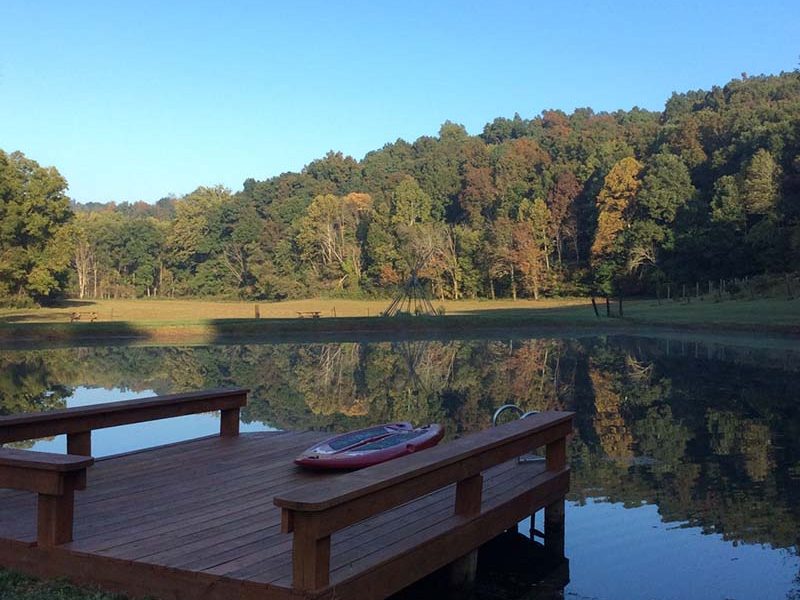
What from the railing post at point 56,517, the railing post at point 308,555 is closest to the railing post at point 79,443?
the railing post at point 56,517

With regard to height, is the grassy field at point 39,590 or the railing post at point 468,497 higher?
the railing post at point 468,497

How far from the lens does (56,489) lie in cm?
430

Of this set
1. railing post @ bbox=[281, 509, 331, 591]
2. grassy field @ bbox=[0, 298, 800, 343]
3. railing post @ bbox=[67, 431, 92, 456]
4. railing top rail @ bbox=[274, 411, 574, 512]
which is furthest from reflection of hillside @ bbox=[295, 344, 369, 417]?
railing post @ bbox=[281, 509, 331, 591]

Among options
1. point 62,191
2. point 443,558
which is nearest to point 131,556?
point 443,558

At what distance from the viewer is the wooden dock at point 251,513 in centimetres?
410

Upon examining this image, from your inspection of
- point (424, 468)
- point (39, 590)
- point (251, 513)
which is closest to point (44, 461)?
point (39, 590)

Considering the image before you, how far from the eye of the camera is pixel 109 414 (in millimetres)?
6691

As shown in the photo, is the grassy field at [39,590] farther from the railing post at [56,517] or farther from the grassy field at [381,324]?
the grassy field at [381,324]

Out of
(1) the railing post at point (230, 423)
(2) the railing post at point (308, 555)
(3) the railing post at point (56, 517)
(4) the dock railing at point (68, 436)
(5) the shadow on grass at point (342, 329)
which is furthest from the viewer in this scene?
(5) the shadow on grass at point (342, 329)

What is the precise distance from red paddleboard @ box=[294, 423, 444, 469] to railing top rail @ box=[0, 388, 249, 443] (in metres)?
1.45

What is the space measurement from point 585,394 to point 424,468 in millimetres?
11702

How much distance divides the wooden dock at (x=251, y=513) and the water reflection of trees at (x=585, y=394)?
2278 mm

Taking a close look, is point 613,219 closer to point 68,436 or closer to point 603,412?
point 603,412

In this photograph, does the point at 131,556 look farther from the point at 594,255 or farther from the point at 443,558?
the point at 594,255
